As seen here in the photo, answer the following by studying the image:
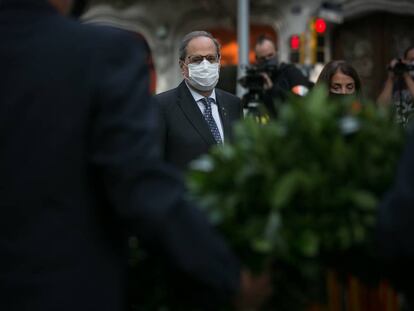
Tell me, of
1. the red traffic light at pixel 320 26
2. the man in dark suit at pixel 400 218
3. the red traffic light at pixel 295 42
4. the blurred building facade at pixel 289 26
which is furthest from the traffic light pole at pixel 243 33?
the man in dark suit at pixel 400 218

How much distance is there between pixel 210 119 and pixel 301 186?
3367mm

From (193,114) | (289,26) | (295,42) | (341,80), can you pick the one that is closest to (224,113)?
(193,114)

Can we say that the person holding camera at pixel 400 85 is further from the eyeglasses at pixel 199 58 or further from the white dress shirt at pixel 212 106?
the white dress shirt at pixel 212 106

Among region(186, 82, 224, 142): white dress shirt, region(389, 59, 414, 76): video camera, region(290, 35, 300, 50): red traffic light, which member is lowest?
region(186, 82, 224, 142): white dress shirt

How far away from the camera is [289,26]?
1770 centimetres

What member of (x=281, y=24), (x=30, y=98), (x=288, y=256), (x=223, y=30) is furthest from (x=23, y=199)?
(x=223, y=30)

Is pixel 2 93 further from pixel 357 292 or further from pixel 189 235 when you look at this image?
pixel 357 292

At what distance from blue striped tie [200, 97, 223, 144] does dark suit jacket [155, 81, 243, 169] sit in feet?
0.16

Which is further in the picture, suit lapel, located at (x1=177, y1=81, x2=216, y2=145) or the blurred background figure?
the blurred background figure

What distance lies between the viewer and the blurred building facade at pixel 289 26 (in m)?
16.5

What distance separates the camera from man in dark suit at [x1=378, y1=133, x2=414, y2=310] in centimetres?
209

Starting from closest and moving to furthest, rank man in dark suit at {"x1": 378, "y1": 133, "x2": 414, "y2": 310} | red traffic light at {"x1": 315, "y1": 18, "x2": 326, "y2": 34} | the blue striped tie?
1. man in dark suit at {"x1": 378, "y1": 133, "x2": 414, "y2": 310}
2. the blue striped tie
3. red traffic light at {"x1": 315, "y1": 18, "x2": 326, "y2": 34}

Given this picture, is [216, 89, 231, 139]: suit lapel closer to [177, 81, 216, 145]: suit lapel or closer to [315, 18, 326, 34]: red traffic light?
[177, 81, 216, 145]: suit lapel

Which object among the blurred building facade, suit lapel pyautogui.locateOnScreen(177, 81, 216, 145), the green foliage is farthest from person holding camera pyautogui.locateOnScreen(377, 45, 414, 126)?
the blurred building facade
